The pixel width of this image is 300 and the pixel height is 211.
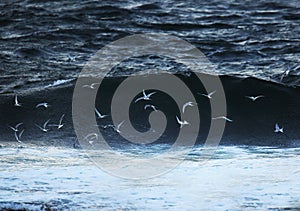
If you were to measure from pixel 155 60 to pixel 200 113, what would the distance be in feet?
10.7

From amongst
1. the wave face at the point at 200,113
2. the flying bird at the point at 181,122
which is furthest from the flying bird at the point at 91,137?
the flying bird at the point at 181,122

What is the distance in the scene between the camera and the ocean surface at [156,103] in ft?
19.6

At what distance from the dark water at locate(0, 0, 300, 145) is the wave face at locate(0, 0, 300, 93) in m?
0.02

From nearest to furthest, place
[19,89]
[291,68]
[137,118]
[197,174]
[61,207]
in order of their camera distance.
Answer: [61,207] < [197,174] < [137,118] < [19,89] < [291,68]

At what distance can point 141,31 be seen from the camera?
14.9m

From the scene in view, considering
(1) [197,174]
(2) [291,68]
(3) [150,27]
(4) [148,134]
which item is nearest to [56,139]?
(4) [148,134]

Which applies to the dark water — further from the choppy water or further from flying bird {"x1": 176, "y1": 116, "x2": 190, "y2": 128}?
the choppy water

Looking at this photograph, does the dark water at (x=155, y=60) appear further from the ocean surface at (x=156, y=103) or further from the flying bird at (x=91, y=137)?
the flying bird at (x=91, y=137)

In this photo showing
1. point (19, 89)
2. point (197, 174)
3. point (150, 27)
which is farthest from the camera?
point (150, 27)

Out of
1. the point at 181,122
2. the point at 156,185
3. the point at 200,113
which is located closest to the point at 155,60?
the point at 200,113

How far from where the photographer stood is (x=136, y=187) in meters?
6.16

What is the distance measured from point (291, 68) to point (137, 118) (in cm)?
361

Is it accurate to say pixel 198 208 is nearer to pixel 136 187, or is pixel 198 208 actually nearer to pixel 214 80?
pixel 136 187

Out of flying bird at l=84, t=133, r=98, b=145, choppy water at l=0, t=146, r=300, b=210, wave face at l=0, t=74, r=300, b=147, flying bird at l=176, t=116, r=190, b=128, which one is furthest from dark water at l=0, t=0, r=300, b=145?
choppy water at l=0, t=146, r=300, b=210
